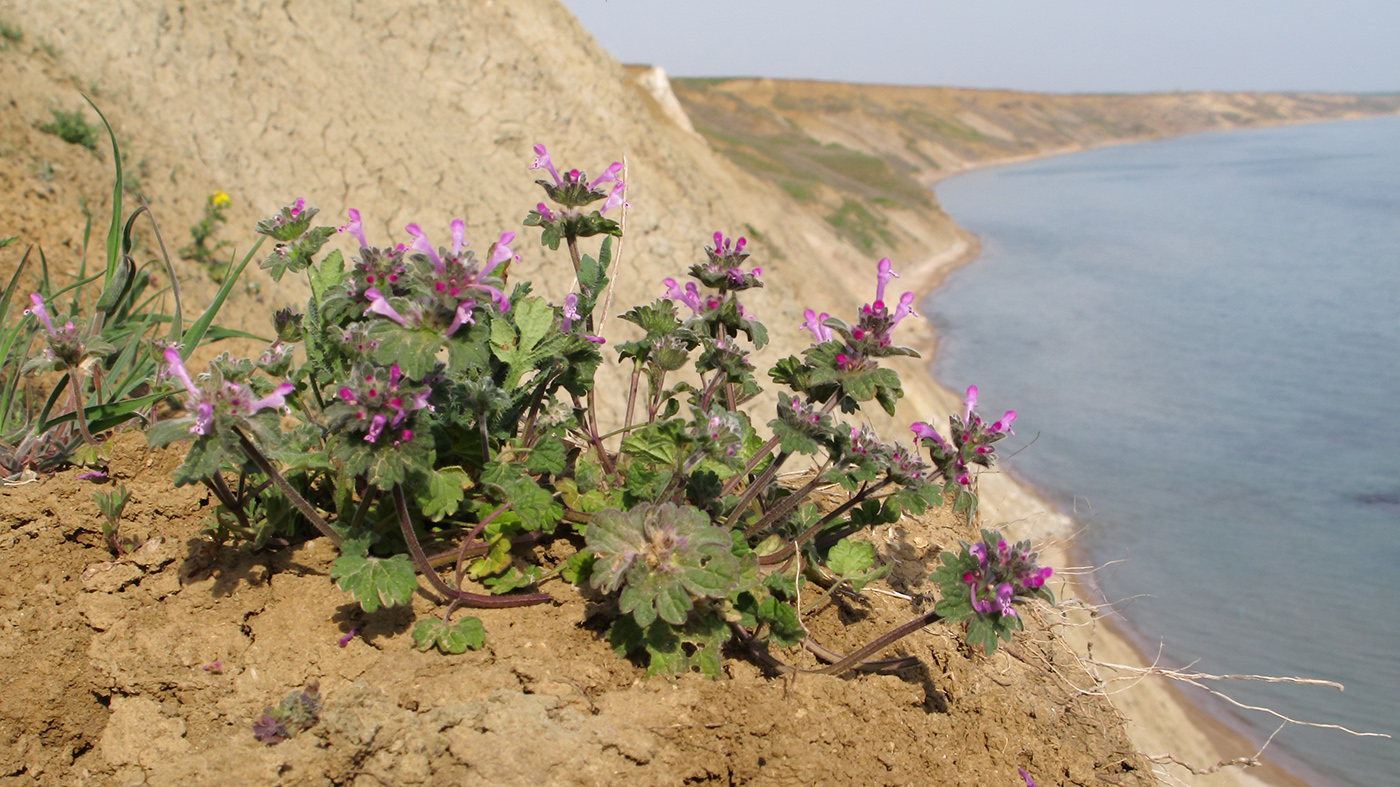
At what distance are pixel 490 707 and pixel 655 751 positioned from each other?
44cm

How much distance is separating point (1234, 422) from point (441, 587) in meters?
15.9

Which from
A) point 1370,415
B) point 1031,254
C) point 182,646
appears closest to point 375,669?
point 182,646

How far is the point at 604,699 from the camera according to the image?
222 centimetres

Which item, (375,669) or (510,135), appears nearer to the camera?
(375,669)

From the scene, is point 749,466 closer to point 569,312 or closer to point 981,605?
point 569,312

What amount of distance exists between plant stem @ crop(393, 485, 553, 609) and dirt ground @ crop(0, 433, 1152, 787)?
0.05 m

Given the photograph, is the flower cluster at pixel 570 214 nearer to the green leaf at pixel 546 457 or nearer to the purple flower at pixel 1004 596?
the green leaf at pixel 546 457

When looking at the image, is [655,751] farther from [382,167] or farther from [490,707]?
[382,167]

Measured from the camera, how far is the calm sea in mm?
9227

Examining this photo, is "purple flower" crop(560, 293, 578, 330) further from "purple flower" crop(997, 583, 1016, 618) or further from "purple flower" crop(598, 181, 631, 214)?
"purple flower" crop(997, 583, 1016, 618)

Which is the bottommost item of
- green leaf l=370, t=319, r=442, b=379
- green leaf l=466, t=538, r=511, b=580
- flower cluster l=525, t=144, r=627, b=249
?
green leaf l=466, t=538, r=511, b=580

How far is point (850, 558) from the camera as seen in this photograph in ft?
8.95

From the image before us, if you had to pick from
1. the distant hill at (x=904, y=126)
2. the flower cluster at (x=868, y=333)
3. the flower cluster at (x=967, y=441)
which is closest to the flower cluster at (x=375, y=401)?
the flower cluster at (x=868, y=333)

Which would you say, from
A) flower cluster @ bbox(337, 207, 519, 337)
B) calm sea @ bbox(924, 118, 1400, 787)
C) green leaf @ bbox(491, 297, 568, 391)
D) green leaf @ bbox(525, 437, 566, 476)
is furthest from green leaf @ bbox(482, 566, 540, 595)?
calm sea @ bbox(924, 118, 1400, 787)
